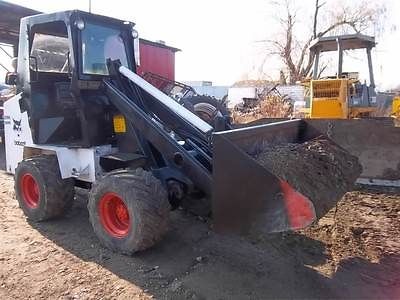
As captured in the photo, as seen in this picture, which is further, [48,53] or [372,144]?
[372,144]

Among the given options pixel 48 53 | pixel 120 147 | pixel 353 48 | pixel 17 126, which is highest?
pixel 353 48

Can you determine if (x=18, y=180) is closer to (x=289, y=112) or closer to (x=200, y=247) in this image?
(x=200, y=247)

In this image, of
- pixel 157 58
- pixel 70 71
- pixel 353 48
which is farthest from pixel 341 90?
pixel 157 58

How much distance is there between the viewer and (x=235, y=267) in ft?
12.3

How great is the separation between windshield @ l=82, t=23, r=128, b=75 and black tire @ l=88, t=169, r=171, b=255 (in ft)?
5.02

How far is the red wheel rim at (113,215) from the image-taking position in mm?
4074

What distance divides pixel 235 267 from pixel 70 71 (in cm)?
284

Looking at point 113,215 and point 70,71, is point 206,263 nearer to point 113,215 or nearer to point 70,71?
point 113,215

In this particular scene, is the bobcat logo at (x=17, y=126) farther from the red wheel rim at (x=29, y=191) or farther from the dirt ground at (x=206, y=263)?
the dirt ground at (x=206, y=263)

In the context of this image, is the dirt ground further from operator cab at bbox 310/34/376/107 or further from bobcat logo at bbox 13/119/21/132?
operator cab at bbox 310/34/376/107

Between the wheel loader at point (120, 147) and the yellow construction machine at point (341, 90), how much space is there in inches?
170

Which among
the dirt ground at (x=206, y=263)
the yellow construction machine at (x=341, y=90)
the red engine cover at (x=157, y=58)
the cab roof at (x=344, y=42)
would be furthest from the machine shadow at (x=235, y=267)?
the red engine cover at (x=157, y=58)

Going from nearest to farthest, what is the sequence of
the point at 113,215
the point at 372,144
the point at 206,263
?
the point at 206,263
the point at 113,215
the point at 372,144

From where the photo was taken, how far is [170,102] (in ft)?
14.5
